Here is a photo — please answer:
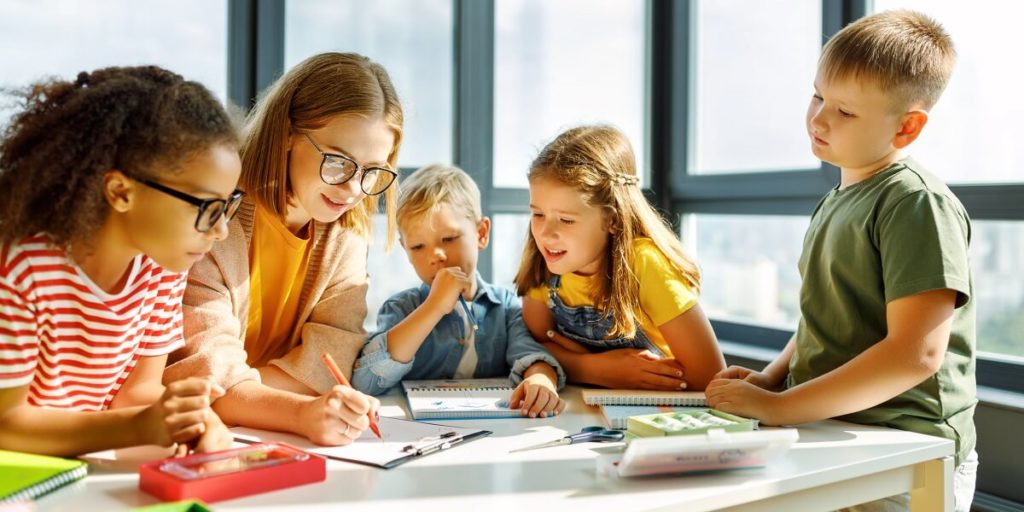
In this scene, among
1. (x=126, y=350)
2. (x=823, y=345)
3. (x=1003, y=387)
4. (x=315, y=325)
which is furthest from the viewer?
(x=1003, y=387)

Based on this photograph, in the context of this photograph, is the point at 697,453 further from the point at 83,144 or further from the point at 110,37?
the point at 110,37

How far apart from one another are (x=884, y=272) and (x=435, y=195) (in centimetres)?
88

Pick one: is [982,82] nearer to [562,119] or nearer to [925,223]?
[925,223]

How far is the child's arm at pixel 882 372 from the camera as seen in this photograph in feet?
4.19

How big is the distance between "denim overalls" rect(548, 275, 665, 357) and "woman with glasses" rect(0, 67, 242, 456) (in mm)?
818

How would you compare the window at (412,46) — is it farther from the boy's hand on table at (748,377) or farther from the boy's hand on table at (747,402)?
the boy's hand on table at (747,402)

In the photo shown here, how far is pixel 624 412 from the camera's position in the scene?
1.38 meters

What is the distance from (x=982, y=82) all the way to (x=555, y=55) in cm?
151

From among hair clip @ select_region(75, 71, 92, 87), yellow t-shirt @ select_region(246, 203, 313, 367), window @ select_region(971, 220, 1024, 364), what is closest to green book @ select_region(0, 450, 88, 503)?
hair clip @ select_region(75, 71, 92, 87)

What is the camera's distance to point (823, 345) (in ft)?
4.80

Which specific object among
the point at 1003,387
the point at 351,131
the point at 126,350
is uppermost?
the point at 351,131

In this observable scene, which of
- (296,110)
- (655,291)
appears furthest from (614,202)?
(296,110)

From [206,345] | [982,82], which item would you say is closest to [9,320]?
[206,345]

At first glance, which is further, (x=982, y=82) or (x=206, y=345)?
(x=982, y=82)
